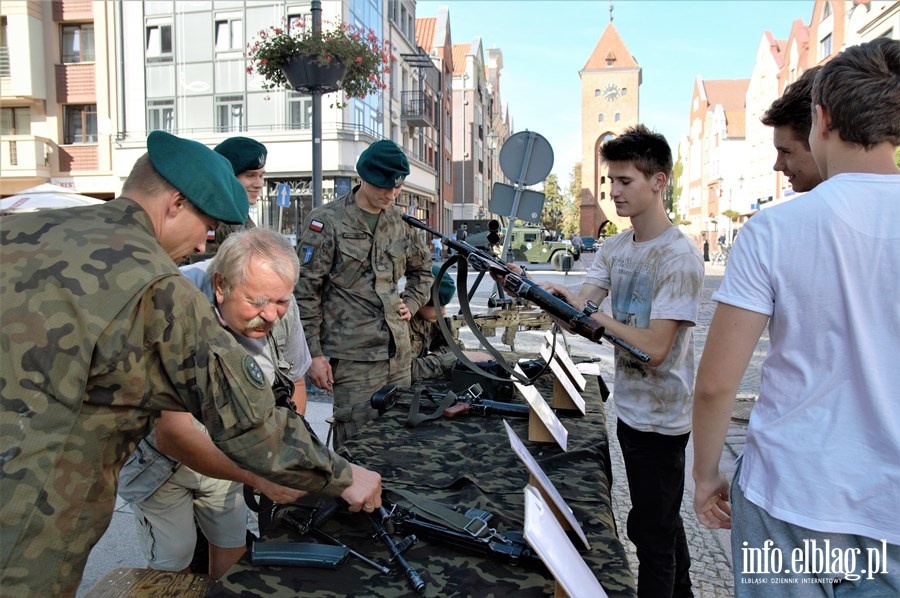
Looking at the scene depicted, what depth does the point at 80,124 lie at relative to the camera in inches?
941

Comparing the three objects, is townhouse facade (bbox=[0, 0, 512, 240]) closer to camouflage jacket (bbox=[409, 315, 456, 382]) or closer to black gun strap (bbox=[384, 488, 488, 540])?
camouflage jacket (bbox=[409, 315, 456, 382])

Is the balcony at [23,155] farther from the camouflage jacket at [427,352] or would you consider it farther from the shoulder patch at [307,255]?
the shoulder patch at [307,255]

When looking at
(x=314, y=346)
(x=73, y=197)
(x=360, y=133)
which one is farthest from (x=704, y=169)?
(x=314, y=346)

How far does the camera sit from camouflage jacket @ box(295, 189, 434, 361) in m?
3.61

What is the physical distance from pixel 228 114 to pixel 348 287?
827 inches

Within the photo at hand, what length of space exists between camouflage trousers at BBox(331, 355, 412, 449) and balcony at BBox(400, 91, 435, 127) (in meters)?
27.4

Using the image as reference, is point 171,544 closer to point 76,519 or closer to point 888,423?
point 76,519

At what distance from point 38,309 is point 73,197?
1324 cm

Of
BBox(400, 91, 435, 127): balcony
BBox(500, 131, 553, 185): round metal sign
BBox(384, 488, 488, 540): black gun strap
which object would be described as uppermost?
BBox(400, 91, 435, 127): balcony

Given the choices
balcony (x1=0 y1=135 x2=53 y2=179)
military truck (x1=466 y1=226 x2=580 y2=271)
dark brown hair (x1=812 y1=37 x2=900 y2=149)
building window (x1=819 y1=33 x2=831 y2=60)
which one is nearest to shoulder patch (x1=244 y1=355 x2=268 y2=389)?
dark brown hair (x1=812 y1=37 x2=900 y2=149)

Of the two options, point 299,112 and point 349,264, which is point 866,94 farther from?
point 299,112

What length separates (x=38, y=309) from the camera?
130cm

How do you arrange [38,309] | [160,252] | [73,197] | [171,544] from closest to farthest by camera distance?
[38,309] → [160,252] → [171,544] → [73,197]

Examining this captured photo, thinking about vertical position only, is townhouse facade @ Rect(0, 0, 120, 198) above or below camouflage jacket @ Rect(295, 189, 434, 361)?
above
